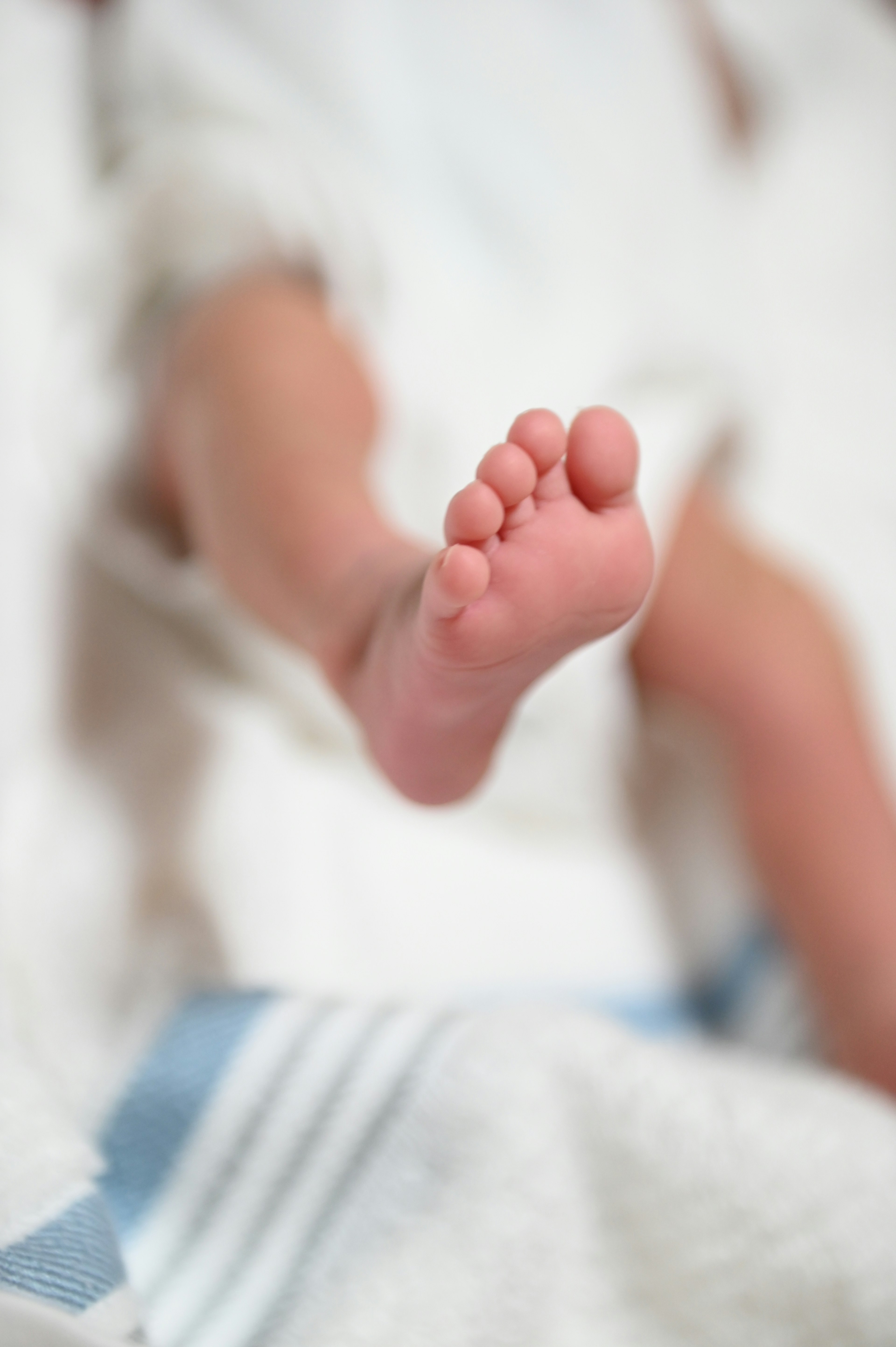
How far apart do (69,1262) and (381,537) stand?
0.74 feet

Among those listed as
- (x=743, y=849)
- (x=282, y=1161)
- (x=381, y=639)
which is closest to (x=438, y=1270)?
(x=282, y=1161)

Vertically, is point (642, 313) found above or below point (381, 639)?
above

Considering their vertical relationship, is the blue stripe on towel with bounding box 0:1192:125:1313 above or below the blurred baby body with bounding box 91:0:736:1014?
below

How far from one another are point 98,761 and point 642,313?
0.39 metres

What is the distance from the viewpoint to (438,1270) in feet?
1.11

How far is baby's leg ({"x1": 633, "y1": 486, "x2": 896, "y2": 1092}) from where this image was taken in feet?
1.76

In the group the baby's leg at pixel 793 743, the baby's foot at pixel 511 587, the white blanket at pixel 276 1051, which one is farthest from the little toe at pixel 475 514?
the baby's leg at pixel 793 743

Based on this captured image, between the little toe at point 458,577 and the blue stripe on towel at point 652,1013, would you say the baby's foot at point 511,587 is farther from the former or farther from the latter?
the blue stripe on towel at point 652,1013

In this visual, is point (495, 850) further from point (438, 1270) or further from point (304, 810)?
point (438, 1270)

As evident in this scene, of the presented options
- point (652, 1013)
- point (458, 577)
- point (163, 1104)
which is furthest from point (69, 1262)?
point (652, 1013)

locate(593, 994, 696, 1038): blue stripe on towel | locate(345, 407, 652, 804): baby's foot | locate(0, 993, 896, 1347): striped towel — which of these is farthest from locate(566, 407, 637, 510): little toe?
locate(593, 994, 696, 1038): blue stripe on towel

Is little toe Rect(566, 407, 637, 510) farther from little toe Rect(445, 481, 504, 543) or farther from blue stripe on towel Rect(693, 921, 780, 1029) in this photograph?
blue stripe on towel Rect(693, 921, 780, 1029)

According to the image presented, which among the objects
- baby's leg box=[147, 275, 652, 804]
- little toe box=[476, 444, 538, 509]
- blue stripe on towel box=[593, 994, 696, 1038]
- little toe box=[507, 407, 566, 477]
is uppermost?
little toe box=[507, 407, 566, 477]

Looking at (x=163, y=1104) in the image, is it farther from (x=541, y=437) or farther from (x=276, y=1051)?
(x=541, y=437)
